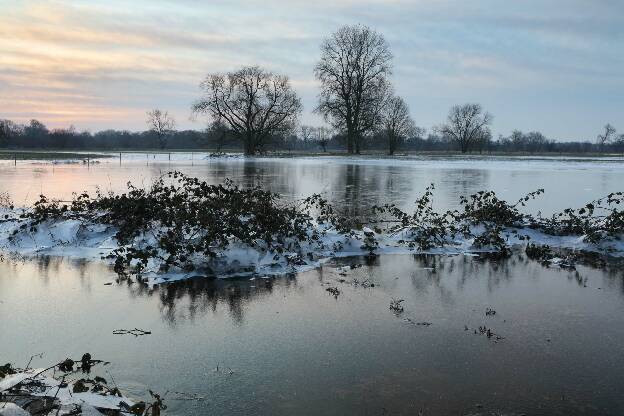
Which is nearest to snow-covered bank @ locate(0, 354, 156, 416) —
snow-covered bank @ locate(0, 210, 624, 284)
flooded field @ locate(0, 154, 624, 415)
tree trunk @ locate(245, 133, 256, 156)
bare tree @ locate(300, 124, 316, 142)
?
flooded field @ locate(0, 154, 624, 415)

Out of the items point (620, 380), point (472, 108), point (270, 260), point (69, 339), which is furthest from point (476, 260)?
point (472, 108)

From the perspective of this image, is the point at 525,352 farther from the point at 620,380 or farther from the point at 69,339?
the point at 69,339

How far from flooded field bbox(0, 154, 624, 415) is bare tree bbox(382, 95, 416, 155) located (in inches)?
Result: 2915

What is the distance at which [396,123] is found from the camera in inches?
3342

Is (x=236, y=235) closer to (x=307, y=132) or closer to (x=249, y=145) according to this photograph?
(x=249, y=145)

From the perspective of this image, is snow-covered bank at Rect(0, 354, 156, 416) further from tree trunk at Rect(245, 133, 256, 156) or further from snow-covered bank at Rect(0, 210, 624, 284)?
tree trunk at Rect(245, 133, 256, 156)

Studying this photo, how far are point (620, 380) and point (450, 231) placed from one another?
24.9 feet

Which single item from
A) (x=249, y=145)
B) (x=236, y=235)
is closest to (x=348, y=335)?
(x=236, y=235)

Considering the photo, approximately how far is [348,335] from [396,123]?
8079 cm

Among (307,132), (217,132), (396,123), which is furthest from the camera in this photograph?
(307,132)

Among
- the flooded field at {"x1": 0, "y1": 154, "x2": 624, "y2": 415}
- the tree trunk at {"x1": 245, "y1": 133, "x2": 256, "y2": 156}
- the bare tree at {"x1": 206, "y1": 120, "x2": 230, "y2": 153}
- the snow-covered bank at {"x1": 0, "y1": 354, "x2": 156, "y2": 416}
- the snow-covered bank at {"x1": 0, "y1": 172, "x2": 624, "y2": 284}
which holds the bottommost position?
the flooded field at {"x1": 0, "y1": 154, "x2": 624, "y2": 415}

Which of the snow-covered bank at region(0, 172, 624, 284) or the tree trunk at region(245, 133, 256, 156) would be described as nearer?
the snow-covered bank at region(0, 172, 624, 284)

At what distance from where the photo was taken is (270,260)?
10.4 m

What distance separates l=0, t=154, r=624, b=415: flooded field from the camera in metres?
5.03
